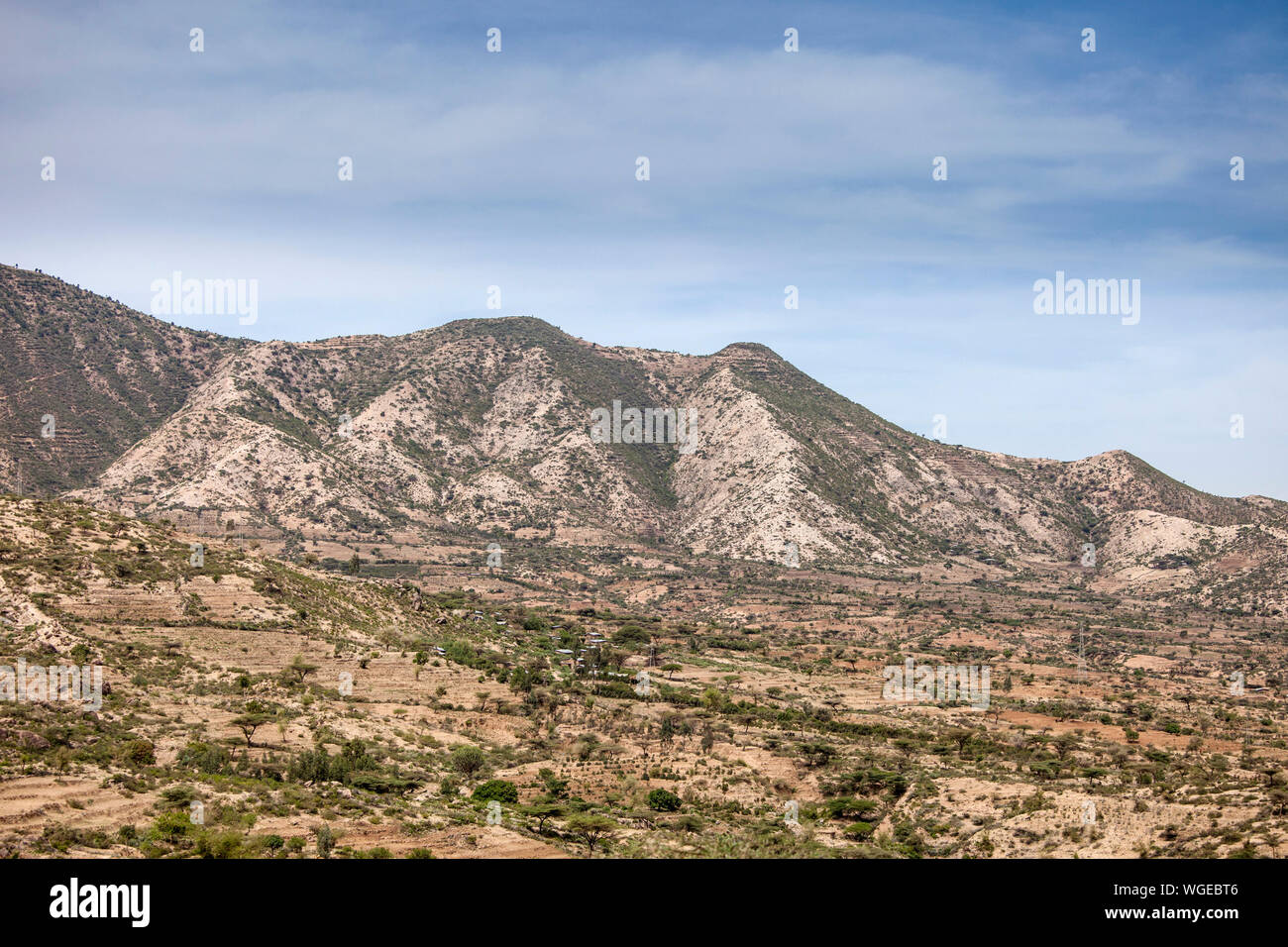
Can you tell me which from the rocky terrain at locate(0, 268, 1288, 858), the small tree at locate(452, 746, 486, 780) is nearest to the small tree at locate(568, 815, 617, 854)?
the rocky terrain at locate(0, 268, 1288, 858)

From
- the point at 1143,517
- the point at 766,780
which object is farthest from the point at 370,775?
the point at 1143,517

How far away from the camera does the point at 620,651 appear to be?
260 feet

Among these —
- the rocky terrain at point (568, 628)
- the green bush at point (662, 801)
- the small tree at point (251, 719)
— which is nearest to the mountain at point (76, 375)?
the rocky terrain at point (568, 628)

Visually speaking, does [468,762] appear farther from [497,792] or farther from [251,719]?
[251,719]

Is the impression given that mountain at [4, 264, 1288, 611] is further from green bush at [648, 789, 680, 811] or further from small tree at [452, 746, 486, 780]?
green bush at [648, 789, 680, 811]

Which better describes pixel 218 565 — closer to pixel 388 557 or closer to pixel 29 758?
pixel 29 758

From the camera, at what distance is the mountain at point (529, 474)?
5851 inches

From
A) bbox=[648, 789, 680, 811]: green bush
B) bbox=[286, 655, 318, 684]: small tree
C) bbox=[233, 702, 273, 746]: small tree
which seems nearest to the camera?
bbox=[648, 789, 680, 811]: green bush

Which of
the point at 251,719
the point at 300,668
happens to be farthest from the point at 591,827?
the point at 300,668

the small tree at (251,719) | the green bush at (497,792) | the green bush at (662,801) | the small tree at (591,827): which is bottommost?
the green bush at (662,801)

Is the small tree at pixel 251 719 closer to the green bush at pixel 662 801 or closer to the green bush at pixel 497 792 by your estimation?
the green bush at pixel 497 792

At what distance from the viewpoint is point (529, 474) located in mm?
177125

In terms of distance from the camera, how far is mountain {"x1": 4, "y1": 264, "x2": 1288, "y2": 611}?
14862 cm
